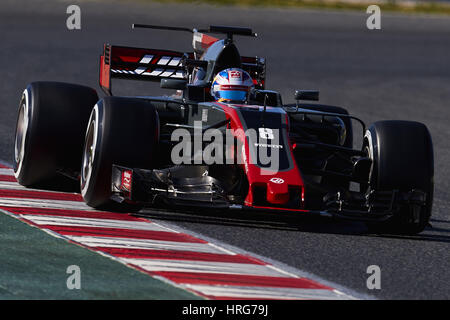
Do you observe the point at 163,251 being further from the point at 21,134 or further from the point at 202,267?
the point at 21,134

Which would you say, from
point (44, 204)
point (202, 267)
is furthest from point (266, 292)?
point (44, 204)

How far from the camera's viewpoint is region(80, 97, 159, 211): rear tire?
8812 millimetres

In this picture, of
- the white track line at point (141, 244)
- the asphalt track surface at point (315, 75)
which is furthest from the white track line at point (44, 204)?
the white track line at point (141, 244)

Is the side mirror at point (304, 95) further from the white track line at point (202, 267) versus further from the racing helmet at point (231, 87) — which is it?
the white track line at point (202, 267)

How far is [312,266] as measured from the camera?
25.2ft

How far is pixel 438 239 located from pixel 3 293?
409 centimetres

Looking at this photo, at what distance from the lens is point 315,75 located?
22812mm

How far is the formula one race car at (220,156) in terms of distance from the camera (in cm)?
867

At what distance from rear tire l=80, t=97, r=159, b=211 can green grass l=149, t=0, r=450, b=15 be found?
90.8 feet

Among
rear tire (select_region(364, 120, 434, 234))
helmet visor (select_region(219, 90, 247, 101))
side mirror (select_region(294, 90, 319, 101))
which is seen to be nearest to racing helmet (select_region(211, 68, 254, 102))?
helmet visor (select_region(219, 90, 247, 101))

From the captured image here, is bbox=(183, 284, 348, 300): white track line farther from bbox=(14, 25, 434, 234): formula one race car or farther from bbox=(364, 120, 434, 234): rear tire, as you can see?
bbox=(364, 120, 434, 234): rear tire

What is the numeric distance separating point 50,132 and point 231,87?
1.67m
